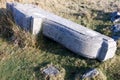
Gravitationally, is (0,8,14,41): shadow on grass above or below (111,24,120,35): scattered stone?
below

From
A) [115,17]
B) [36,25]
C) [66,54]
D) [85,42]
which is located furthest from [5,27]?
[115,17]

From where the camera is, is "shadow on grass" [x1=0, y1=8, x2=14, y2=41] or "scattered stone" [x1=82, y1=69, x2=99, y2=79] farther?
"shadow on grass" [x1=0, y1=8, x2=14, y2=41]

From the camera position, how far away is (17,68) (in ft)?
21.5

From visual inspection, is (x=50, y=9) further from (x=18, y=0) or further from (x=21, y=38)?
(x=21, y=38)

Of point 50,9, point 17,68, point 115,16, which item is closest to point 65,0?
point 50,9

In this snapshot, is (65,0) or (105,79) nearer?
(105,79)

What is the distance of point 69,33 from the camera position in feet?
21.6

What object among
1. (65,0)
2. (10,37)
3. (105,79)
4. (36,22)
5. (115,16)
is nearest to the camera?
(105,79)

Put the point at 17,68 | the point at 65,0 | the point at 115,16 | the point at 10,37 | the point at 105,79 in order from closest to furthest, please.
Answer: the point at 105,79, the point at 17,68, the point at 10,37, the point at 115,16, the point at 65,0

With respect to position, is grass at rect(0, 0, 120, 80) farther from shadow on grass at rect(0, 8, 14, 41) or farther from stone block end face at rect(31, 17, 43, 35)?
stone block end face at rect(31, 17, 43, 35)

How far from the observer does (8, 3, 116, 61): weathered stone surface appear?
248 inches

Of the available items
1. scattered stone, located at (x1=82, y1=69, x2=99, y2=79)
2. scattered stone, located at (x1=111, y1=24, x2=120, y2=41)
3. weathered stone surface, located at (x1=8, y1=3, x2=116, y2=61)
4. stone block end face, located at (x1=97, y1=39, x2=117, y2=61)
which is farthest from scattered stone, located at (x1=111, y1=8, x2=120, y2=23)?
scattered stone, located at (x1=82, y1=69, x2=99, y2=79)

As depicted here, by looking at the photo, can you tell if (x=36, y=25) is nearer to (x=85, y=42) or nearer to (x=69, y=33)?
(x=69, y=33)

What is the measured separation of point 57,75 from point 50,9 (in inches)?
147
